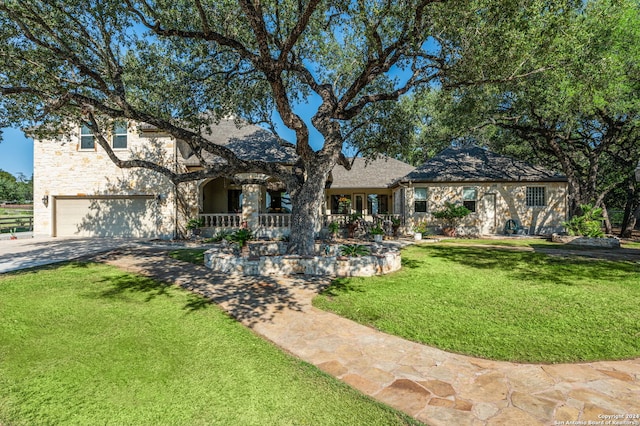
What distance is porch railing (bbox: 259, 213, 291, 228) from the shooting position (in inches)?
666

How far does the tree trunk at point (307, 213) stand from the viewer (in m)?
9.45

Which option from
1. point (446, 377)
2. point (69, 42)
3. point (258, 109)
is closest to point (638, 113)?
point (258, 109)

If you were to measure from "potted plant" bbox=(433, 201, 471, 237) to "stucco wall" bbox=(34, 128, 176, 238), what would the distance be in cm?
1493

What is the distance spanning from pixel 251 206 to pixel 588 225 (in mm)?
16652

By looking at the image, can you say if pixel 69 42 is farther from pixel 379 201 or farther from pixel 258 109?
pixel 379 201

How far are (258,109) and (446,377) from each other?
40.7 feet

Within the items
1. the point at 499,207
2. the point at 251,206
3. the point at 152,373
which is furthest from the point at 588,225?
→ the point at 152,373

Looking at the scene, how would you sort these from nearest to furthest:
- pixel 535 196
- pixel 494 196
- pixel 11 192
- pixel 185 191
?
pixel 185 191 → pixel 535 196 → pixel 494 196 → pixel 11 192

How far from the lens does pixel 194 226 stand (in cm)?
1591

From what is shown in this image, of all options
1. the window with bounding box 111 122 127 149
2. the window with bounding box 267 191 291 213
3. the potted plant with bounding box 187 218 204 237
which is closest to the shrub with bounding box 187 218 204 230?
the potted plant with bounding box 187 218 204 237

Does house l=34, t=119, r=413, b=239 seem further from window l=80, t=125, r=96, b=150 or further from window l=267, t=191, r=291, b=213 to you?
window l=267, t=191, r=291, b=213

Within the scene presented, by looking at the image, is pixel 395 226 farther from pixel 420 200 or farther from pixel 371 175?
pixel 371 175

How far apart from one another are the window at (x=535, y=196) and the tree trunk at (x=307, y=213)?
14.9 m

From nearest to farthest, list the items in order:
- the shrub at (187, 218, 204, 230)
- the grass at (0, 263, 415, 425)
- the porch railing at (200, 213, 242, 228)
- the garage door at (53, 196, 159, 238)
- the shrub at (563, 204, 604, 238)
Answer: the grass at (0, 263, 415, 425), the shrub at (563, 204, 604, 238), the shrub at (187, 218, 204, 230), the garage door at (53, 196, 159, 238), the porch railing at (200, 213, 242, 228)
